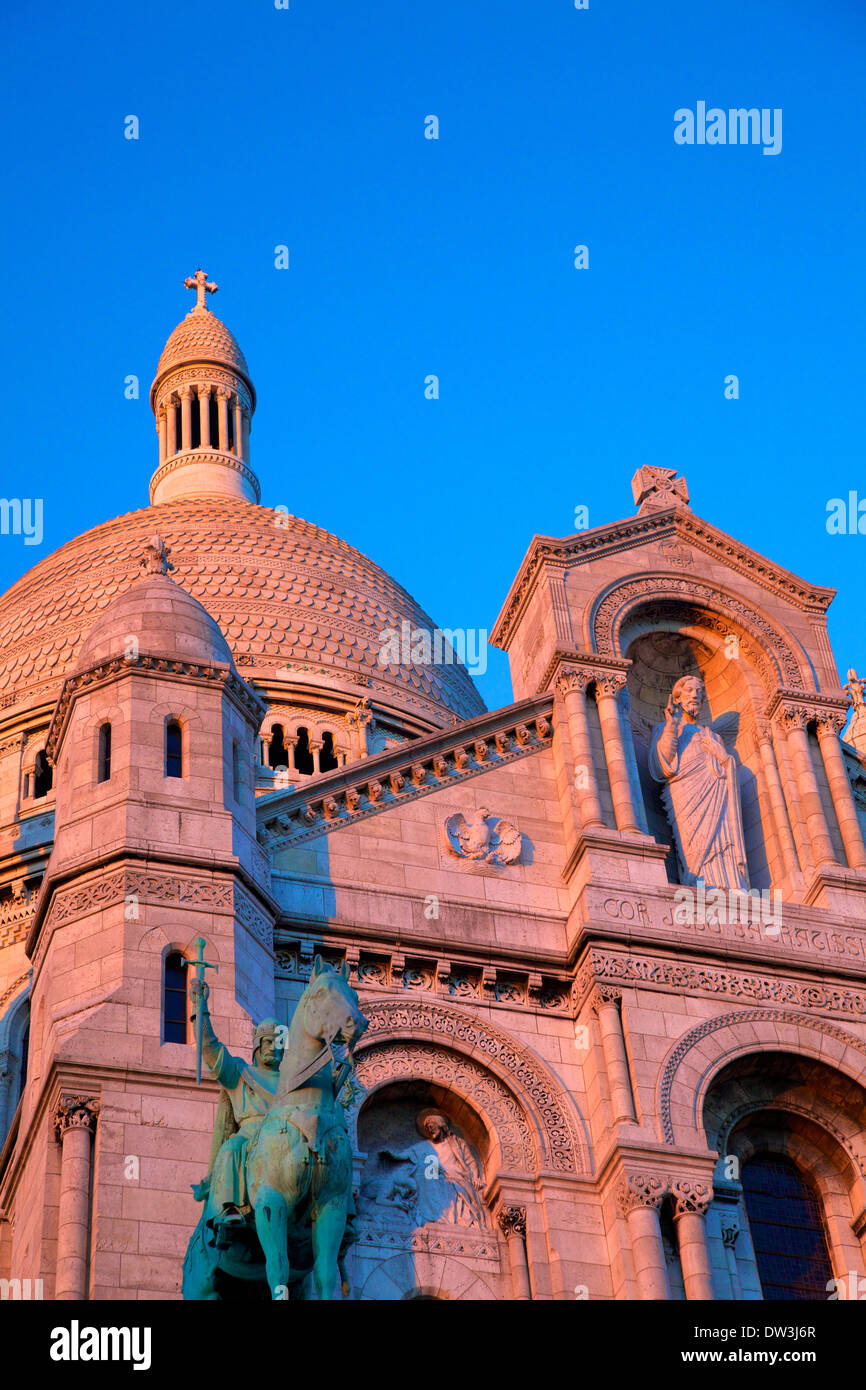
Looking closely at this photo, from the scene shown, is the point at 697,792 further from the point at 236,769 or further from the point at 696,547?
the point at 236,769

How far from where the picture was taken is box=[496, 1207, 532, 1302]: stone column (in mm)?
25484

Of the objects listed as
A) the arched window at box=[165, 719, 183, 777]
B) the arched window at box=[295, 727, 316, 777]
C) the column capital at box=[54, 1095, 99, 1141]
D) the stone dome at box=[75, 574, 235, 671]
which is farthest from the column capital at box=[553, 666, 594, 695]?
the arched window at box=[295, 727, 316, 777]

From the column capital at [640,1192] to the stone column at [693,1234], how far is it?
0.59ft

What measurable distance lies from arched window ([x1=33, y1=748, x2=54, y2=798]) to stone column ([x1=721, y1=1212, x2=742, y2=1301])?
86.5 feet

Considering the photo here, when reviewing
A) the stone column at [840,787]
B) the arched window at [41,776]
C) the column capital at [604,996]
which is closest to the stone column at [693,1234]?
the column capital at [604,996]

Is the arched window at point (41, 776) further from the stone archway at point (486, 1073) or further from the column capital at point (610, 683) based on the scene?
the stone archway at point (486, 1073)

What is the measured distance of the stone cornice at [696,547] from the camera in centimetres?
3322

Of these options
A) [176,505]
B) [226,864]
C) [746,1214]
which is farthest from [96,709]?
[176,505]

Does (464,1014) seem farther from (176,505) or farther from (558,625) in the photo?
(176,505)

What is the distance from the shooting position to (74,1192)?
75.8ft

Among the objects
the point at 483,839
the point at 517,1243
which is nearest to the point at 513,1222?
the point at 517,1243

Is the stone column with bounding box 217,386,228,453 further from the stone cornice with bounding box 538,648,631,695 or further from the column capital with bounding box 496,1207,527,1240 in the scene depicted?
the column capital with bounding box 496,1207,527,1240

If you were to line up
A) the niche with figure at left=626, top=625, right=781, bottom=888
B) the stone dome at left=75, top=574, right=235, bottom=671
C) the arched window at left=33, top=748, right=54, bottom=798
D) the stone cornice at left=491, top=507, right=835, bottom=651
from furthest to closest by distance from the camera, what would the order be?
the arched window at left=33, top=748, right=54, bottom=798
the stone cornice at left=491, top=507, right=835, bottom=651
the niche with figure at left=626, top=625, right=781, bottom=888
the stone dome at left=75, top=574, right=235, bottom=671
